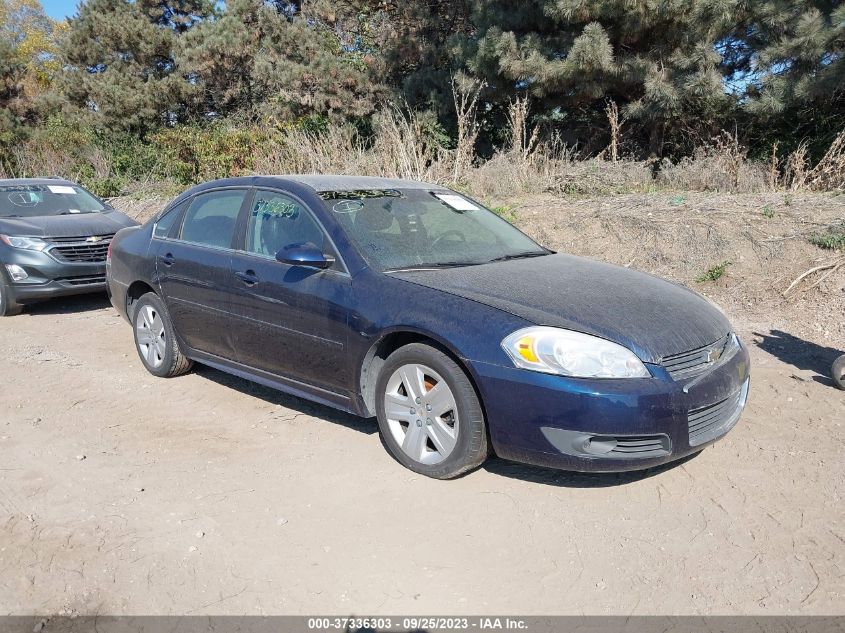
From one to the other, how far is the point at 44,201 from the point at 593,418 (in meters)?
8.72

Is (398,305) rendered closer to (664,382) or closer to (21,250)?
(664,382)

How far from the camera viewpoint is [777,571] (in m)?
3.23

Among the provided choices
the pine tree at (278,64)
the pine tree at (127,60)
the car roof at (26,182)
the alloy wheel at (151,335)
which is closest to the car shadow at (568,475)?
the alloy wheel at (151,335)

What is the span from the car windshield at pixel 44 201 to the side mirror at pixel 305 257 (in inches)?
252

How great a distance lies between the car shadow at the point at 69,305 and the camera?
9.11m

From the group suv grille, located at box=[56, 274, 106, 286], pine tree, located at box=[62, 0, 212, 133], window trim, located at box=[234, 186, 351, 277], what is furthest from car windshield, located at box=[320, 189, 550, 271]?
pine tree, located at box=[62, 0, 212, 133]

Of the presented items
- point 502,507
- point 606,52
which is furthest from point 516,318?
point 606,52

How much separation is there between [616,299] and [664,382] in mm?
643

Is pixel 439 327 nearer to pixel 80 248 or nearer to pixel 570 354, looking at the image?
pixel 570 354

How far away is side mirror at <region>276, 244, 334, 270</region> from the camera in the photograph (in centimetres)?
448

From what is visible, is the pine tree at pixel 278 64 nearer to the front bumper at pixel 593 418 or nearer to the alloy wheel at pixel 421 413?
the alloy wheel at pixel 421 413

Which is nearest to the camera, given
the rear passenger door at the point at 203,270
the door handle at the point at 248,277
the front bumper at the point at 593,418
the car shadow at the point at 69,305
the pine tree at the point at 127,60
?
the front bumper at the point at 593,418

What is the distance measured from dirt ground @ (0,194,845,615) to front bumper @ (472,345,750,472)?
0.31m

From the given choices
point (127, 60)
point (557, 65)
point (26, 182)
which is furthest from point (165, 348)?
point (127, 60)
